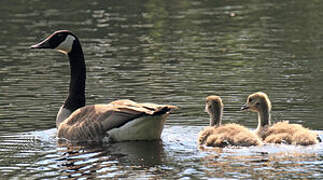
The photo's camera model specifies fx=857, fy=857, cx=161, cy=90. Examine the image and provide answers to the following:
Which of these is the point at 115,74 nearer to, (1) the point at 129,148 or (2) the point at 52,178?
(1) the point at 129,148

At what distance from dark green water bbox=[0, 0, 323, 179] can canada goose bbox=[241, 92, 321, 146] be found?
147mm

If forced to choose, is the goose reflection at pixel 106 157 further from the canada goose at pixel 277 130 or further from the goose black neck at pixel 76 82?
the canada goose at pixel 277 130

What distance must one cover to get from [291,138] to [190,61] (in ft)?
27.4

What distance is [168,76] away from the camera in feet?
63.4

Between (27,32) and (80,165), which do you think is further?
(27,32)

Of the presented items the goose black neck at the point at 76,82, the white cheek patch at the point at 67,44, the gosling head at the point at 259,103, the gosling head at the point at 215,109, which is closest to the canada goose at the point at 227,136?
the gosling head at the point at 215,109

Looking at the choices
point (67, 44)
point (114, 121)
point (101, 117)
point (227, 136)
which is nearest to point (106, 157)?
point (114, 121)

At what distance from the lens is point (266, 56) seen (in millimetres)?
21312

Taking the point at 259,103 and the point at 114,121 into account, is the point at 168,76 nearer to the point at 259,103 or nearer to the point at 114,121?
the point at 259,103

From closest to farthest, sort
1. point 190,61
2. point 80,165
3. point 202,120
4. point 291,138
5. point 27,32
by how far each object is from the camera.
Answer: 1. point 80,165
2. point 291,138
3. point 202,120
4. point 190,61
5. point 27,32

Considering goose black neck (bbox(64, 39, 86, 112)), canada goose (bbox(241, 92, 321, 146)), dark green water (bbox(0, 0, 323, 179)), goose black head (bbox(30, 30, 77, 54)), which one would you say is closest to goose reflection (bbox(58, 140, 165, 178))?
dark green water (bbox(0, 0, 323, 179))

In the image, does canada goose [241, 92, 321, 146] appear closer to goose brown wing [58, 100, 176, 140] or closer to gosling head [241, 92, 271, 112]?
gosling head [241, 92, 271, 112]

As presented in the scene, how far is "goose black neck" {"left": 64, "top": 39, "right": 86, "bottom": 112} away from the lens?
15.4m

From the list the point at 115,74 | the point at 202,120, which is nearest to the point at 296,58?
the point at 115,74
